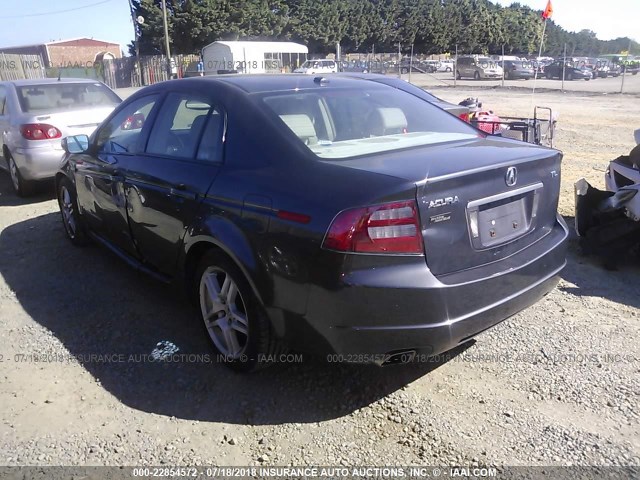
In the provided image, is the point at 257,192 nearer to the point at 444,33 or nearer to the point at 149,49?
the point at 149,49

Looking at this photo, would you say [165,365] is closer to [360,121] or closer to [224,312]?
[224,312]

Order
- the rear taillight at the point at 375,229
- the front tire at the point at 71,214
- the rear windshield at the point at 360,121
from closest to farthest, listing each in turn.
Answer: the rear taillight at the point at 375,229 → the rear windshield at the point at 360,121 → the front tire at the point at 71,214

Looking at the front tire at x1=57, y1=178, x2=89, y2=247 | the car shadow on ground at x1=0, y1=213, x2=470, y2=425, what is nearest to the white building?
the front tire at x1=57, y1=178, x2=89, y2=247

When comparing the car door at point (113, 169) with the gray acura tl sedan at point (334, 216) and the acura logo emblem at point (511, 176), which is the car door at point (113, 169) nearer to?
the gray acura tl sedan at point (334, 216)

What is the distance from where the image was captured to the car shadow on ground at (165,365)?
2.98m

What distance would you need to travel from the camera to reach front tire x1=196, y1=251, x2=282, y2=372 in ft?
9.54

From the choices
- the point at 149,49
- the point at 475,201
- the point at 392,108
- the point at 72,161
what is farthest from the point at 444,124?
the point at 149,49

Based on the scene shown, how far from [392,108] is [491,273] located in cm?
145

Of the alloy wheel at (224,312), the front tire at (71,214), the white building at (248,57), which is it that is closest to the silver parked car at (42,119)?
the front tire at (71,214)

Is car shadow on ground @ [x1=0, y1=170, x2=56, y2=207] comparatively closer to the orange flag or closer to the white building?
the orange flag

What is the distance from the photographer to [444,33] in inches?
2776

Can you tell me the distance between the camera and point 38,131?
7176mm

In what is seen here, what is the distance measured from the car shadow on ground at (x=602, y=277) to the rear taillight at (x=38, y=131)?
6.42 metres

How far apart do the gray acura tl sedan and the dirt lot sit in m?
0.38
